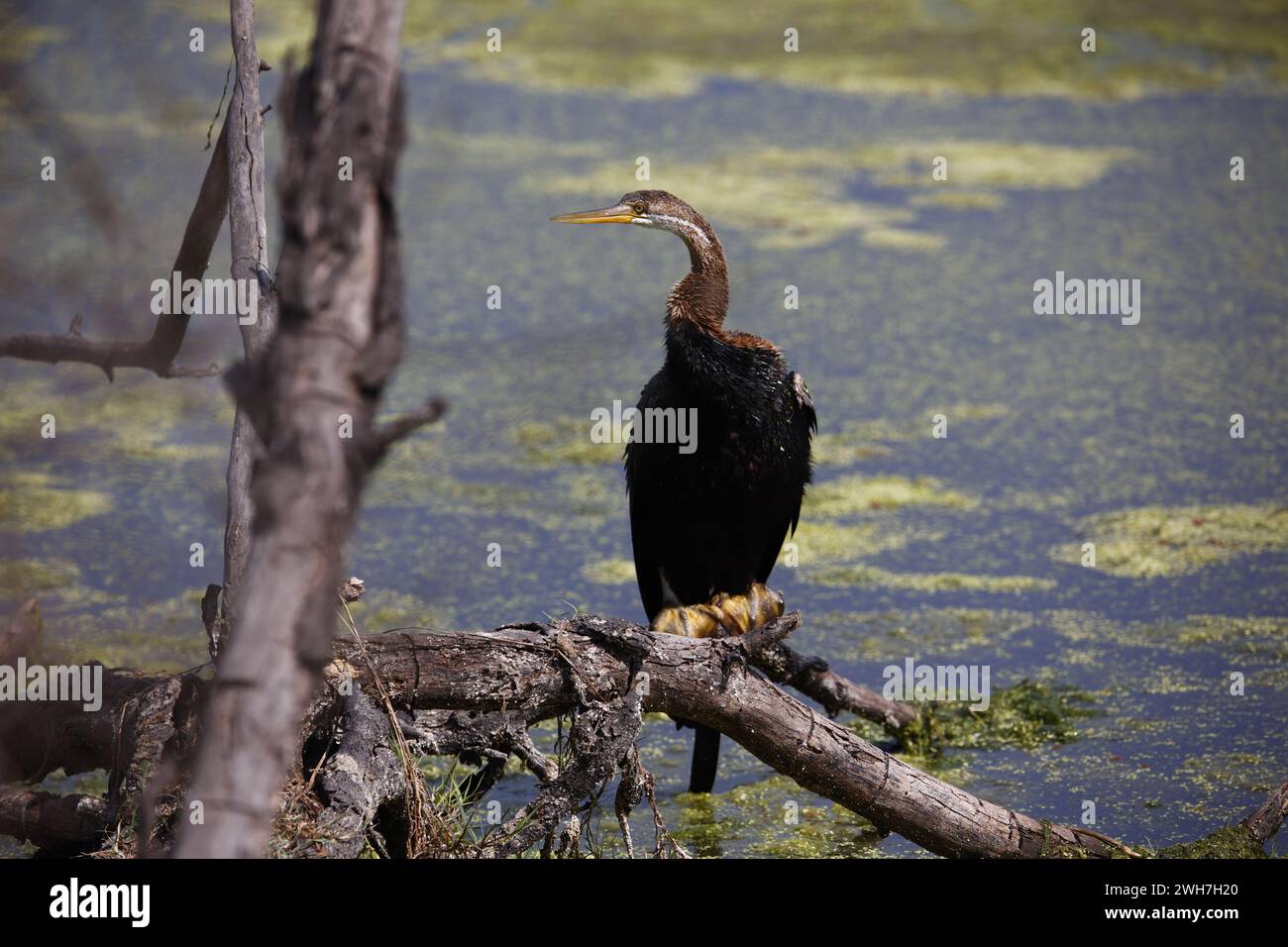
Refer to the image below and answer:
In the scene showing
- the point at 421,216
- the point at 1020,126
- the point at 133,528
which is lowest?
the point at 133,528

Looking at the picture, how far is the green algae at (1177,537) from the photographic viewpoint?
5930mm

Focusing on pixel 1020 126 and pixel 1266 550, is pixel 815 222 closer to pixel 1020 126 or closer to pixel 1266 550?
pixel 1020 126

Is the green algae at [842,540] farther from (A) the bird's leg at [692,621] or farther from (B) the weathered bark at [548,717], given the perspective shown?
(B) the weathered bark at [548,717]

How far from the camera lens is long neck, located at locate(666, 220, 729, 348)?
4.23 m

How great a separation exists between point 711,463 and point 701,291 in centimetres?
50

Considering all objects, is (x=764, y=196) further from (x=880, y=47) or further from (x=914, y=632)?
(x=914, y=632)

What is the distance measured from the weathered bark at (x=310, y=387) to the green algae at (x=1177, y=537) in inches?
181

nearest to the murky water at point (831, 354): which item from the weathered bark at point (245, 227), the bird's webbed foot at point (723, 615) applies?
the weathered bark at point (245, 227)

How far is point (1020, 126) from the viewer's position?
403 inches

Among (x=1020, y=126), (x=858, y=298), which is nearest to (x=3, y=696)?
(x=858, y=298)

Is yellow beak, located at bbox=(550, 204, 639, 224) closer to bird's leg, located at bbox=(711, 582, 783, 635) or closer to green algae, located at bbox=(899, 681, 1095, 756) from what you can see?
bird's leg, located at bbox=(711, 582, 783, 635)

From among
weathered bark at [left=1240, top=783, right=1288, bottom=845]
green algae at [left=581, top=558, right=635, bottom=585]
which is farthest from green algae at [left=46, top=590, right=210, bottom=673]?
weathered bark at [left=1240, top=783, right=1288, bottom=845]

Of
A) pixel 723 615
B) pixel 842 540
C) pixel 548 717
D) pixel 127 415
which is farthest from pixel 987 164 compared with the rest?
pixel 548 717

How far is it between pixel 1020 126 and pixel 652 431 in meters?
6.81
